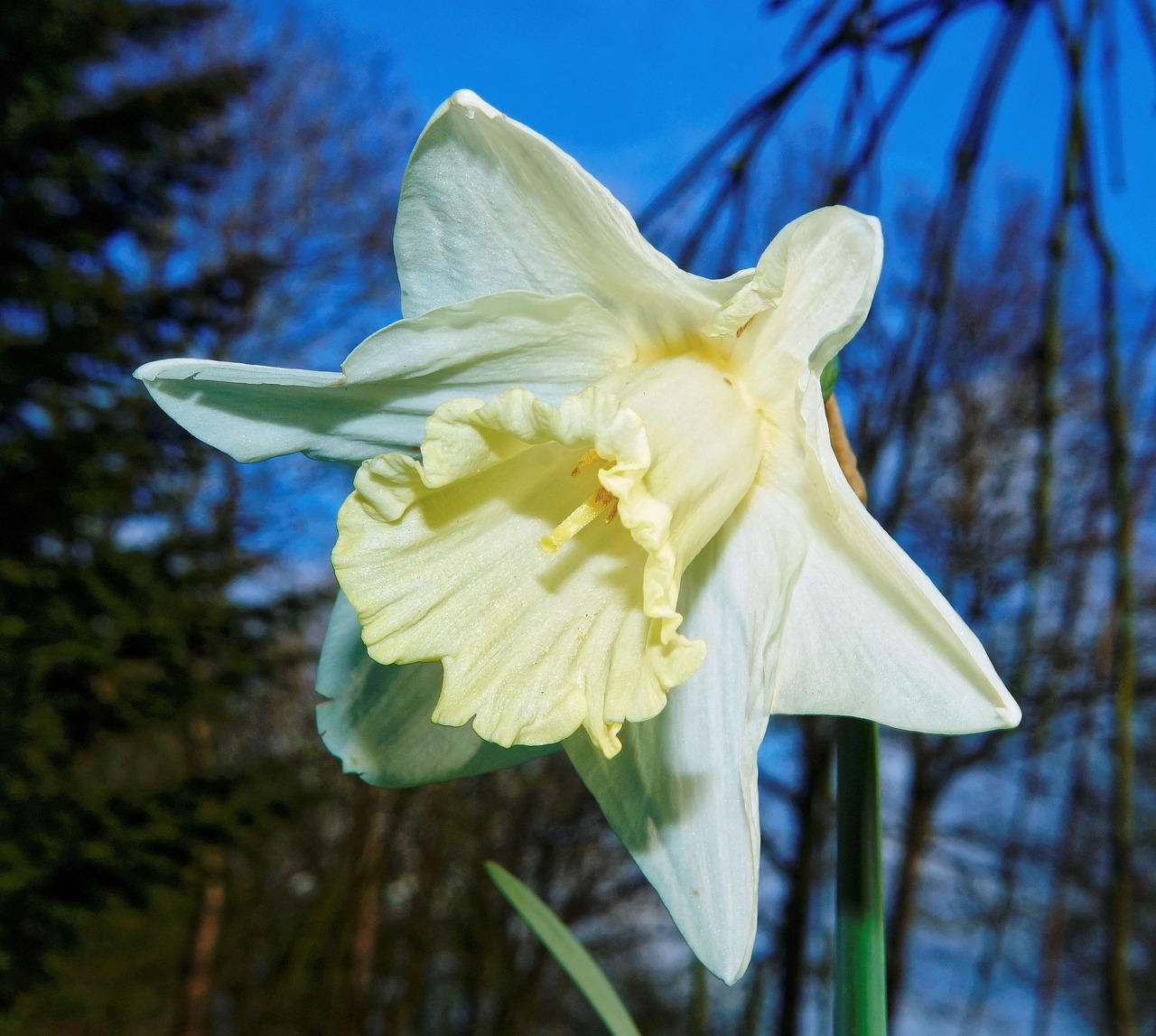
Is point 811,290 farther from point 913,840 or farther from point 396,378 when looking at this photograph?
point 913,840

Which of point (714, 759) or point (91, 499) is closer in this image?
point (714, 759)

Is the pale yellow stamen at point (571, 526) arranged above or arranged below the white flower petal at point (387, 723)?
above

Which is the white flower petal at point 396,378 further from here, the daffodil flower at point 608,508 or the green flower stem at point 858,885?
the green flower stem at point 858,885

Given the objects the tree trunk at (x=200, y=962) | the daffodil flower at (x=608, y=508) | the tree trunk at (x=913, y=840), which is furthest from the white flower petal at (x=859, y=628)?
the tree trunk at (x=913, y=840)

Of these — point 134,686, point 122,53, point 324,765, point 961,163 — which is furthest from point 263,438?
point 122,53

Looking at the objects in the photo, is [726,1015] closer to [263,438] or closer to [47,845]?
[47,845]

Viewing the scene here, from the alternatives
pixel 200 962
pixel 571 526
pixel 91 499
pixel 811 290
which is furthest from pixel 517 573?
pixel 200 962

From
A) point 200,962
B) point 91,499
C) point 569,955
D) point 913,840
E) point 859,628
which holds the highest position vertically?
point 91,499
